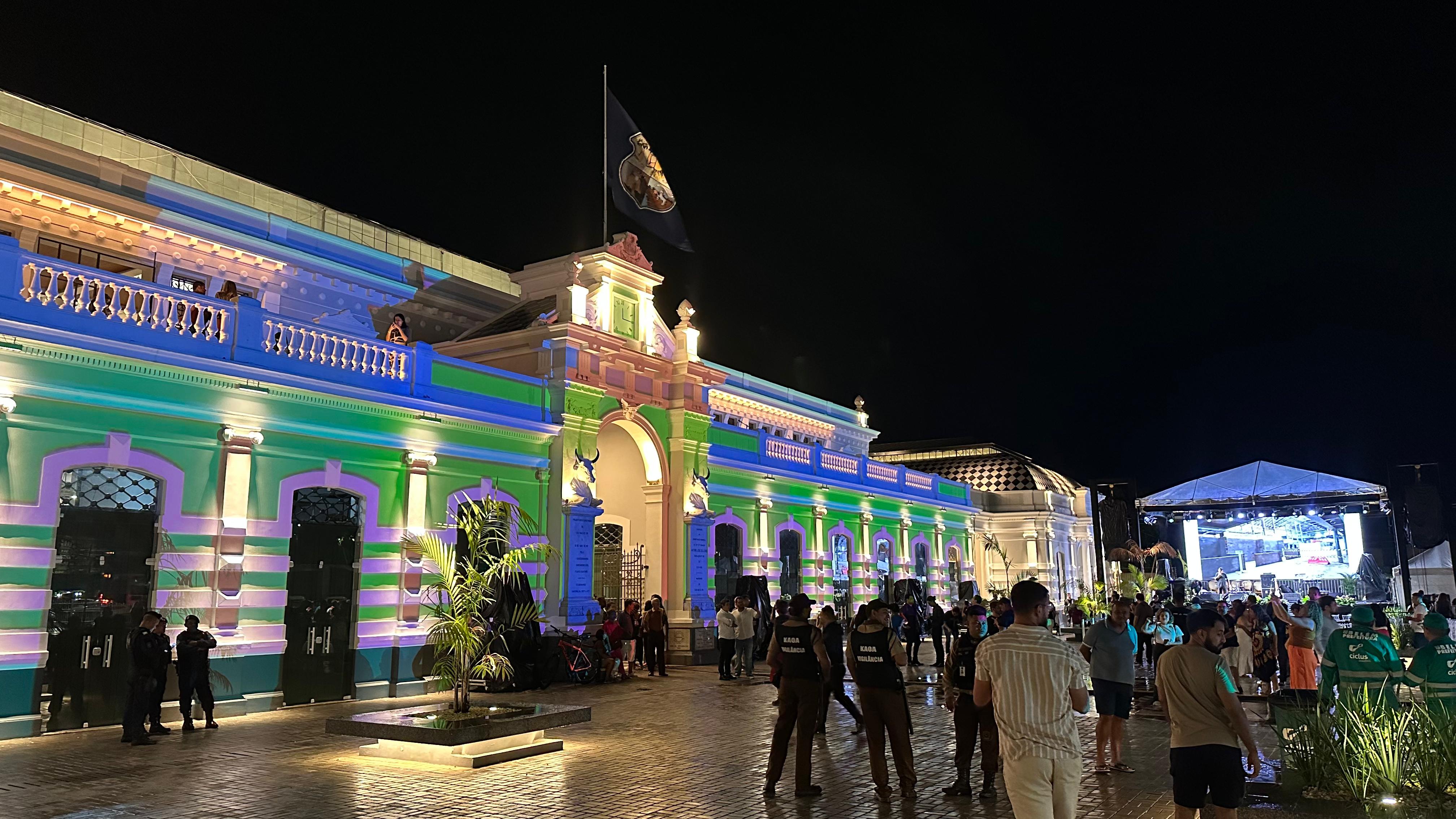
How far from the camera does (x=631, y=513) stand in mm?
22797

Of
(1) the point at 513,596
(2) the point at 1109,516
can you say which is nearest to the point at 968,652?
(1) the point at 513,596

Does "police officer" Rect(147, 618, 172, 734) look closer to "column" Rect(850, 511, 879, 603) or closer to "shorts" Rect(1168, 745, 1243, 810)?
"shorts" Rect(1168, 745, 1243, 810)

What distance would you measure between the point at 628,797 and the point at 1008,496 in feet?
124

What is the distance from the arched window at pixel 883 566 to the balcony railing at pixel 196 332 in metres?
17.1

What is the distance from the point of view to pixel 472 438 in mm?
17859

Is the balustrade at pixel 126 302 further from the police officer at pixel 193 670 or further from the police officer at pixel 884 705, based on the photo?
the police officer at pixel 884 705

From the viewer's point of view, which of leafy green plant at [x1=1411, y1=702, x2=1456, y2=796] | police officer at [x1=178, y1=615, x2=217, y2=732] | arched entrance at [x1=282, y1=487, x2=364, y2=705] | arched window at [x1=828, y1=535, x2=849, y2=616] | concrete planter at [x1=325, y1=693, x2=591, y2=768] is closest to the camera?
leafy green plant at [x1=1411, y1=702, x2=1456, y2=796]

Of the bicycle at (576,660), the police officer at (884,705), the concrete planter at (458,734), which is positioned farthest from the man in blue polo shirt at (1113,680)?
the bicycle at (576,660)

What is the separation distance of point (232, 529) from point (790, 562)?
16.4m

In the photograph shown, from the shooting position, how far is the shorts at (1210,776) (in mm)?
5715

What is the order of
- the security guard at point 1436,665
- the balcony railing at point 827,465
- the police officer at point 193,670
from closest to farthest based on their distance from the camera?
the security guard at point 1436,665 < the police officer at point 193,670 < the balcony railing at point 827,465

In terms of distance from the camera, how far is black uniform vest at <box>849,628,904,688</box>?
818 cm

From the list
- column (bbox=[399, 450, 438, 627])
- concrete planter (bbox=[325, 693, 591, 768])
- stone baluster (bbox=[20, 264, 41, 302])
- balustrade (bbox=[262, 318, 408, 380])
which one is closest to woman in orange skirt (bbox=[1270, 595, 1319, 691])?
concrete planter (bbox=[325, 693, 591, 768])

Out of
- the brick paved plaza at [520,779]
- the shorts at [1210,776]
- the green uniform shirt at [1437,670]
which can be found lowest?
the brick paved plaza at [520,779]
